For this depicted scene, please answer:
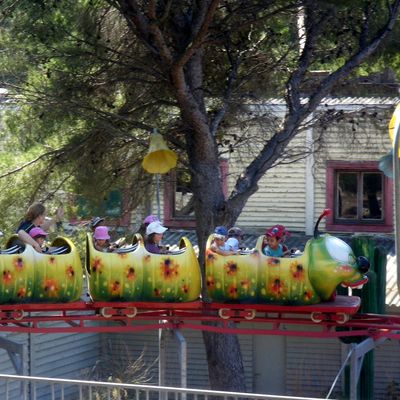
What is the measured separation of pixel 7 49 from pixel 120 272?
14.0 feet

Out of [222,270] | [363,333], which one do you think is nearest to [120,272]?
[222,270]

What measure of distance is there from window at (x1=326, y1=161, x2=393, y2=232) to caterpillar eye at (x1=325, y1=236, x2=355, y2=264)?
859 cm

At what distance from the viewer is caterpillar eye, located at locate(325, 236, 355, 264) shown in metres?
9.29

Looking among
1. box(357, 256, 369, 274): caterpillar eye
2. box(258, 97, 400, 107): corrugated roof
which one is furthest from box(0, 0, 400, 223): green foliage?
box(357, 256, 369, 274): caterpillar eye

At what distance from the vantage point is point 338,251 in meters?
9.34

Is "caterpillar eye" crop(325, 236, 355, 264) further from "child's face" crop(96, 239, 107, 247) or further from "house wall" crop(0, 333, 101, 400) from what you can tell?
"house wall" crop(0, 333, 101, 400)

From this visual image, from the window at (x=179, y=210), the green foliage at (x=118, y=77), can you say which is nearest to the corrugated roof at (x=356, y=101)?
the green foliage at (x=118, y=77)

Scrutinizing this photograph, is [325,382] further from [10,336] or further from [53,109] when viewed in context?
[53,109]

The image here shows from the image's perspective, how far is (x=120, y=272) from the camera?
952cm

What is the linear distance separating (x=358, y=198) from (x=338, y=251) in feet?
29.8

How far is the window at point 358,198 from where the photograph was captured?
58.9ft

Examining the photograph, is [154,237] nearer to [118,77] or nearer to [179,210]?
[118,77]

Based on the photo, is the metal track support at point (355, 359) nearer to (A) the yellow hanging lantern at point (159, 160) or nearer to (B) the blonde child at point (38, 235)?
(A) the yellow hanging lantern at point (159, 160)

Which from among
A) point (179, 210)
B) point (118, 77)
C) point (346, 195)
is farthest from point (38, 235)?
point (346, 195)
